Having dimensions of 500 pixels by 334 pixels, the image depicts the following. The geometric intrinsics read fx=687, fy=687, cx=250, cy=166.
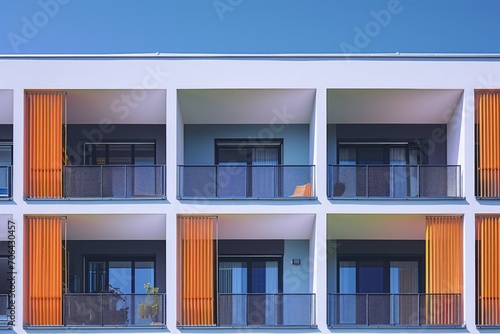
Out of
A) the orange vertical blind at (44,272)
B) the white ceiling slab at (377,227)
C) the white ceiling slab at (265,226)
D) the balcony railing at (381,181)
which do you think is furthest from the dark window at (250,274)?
the orange vertical blind at (44,272)

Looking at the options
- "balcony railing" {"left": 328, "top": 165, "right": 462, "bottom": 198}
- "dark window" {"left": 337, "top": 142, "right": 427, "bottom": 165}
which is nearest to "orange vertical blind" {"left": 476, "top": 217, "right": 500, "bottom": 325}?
"balcony railing" {"left": 328, "top": 165, "right": 462, "bottom": 198}

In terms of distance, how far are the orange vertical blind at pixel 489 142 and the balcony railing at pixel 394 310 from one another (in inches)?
104

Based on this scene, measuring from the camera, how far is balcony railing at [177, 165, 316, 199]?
16266mm

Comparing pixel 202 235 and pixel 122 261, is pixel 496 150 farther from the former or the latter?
pixel 122 261

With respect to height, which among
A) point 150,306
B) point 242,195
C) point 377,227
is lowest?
point 150,306

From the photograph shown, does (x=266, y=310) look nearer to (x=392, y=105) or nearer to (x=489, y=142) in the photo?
(x=392, y=105)

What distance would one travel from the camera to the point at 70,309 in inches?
611

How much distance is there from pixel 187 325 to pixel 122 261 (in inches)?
127

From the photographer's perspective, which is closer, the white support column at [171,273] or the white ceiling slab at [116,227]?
the white support column at [171,273]

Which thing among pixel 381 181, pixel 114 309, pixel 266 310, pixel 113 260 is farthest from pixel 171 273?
pixel 381 181

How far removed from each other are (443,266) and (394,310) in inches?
59.5

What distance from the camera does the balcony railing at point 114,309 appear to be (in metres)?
15.5

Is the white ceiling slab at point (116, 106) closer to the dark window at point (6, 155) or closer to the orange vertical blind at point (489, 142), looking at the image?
the dark window at point (6, 155)

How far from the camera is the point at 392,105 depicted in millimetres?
16875
